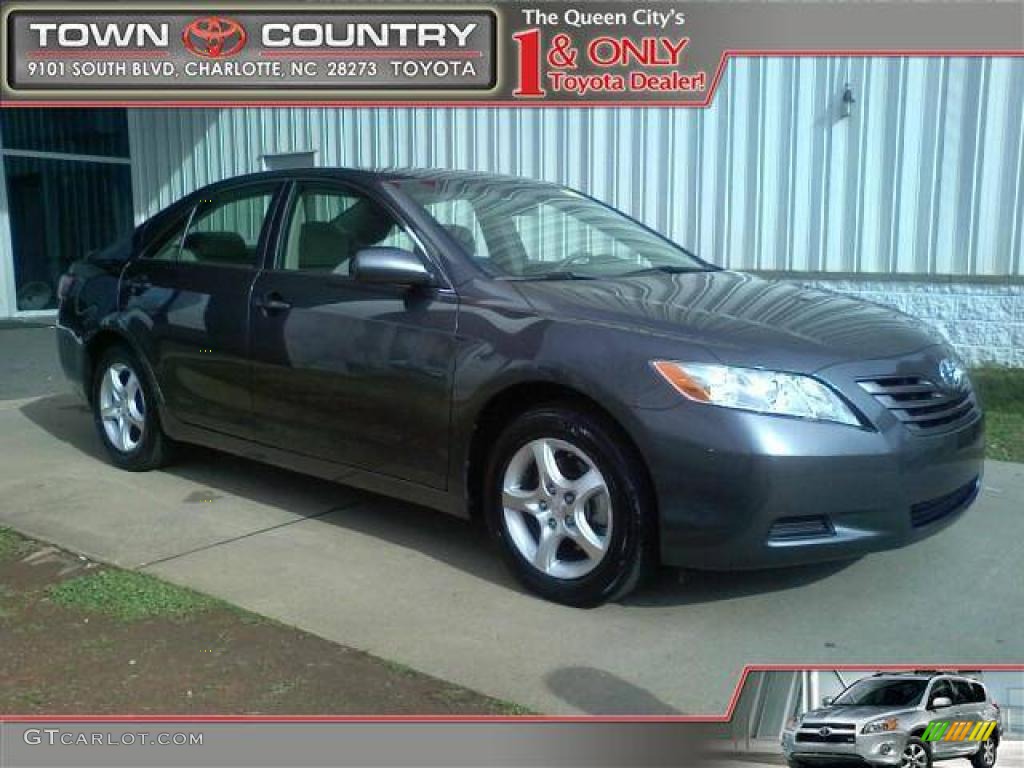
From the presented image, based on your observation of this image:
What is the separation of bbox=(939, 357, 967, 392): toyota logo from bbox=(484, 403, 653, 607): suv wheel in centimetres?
122

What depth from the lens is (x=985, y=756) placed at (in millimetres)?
2482

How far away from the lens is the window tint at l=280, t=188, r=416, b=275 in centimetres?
446

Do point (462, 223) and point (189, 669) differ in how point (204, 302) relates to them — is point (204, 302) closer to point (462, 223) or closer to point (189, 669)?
point (462, 223)

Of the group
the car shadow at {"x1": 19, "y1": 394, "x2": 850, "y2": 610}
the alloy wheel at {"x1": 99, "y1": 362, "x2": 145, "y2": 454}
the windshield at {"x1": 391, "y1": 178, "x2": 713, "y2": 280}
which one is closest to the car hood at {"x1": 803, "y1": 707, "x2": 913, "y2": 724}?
the car shadow at {"x1": 19, "y1": 394, "x2": 850, "y2": 610}

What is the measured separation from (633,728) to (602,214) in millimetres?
2769

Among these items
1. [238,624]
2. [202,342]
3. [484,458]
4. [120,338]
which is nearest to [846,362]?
[484,458]

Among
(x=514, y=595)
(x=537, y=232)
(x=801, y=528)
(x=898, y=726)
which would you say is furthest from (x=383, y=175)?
(x=898, y=726)

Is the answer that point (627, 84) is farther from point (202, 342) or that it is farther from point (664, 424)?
point (664, 424)

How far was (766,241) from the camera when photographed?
27.7 feet

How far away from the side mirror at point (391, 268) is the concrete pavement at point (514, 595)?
3.87 ft

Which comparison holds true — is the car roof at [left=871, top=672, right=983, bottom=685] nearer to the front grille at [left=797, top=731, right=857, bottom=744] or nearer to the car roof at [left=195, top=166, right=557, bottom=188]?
the front grille at [left=797, top=731, right=857, bottom=744]

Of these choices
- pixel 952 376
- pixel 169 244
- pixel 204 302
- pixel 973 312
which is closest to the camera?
pixel 952 376

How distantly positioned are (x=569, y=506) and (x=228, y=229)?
251 cm

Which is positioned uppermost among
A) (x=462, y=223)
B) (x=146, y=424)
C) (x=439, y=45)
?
(x=439, y=45)
